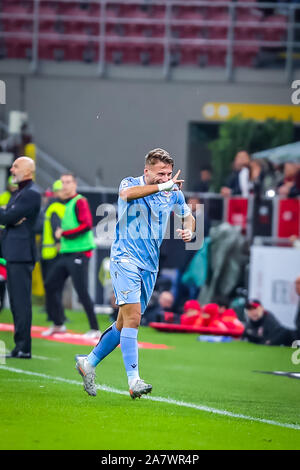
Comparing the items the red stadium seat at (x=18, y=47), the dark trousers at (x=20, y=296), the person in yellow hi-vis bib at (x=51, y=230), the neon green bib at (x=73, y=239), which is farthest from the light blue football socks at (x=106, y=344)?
the red stadium seat at (x=18, y=47)

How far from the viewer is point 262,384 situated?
9828 mm

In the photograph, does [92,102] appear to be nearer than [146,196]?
No

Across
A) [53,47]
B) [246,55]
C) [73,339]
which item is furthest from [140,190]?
[53,47]

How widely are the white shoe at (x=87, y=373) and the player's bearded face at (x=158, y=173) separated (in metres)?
1.50

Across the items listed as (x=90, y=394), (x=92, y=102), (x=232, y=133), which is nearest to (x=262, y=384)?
(x=90, y=394)

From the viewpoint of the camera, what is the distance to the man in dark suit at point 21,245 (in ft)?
33.1

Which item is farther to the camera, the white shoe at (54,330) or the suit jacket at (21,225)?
the white shoe at (54,330)

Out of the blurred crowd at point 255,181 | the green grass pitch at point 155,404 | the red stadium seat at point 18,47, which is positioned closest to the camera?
the green grass pitch at point 155,404

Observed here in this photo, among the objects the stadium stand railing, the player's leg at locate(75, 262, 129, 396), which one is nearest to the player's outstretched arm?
the player's leg at locate(75, 262, 129, 396)

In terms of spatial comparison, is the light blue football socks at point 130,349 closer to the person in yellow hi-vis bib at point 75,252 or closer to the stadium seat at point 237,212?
the person in yellow hi-vis bib at point 75,252

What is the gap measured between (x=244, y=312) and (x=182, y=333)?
1063 millimetres

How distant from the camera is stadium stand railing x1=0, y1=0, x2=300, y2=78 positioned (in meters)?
23.6

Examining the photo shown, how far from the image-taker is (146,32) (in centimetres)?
2442
